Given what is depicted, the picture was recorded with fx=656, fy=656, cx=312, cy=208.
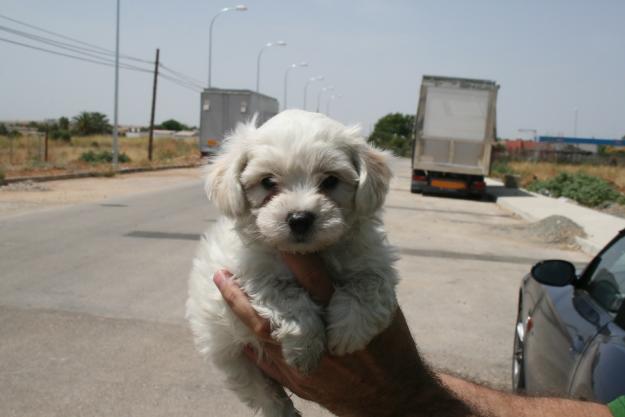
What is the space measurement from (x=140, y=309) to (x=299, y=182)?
510 cm

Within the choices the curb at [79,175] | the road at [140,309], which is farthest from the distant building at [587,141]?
the road at [140,309]

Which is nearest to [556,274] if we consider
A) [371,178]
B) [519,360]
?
[519,360]

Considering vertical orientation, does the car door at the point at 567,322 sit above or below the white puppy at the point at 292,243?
below

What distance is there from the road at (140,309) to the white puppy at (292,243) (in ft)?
1.77

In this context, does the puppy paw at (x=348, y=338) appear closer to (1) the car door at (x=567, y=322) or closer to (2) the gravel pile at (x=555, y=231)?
(1) the car door at (x=567, y=322)

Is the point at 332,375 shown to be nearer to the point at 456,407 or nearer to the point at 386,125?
the point at 456,407

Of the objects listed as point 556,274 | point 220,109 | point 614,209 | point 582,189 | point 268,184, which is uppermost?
point 220,109

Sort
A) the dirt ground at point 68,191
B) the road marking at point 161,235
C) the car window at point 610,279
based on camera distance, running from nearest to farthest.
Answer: the car window at point 610,279, the road marking at point 161,235, the dirt ground at point 68,191

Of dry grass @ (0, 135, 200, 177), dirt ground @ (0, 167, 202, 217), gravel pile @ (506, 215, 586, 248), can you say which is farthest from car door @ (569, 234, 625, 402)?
dry grass @ (0, 135, 200, 177)

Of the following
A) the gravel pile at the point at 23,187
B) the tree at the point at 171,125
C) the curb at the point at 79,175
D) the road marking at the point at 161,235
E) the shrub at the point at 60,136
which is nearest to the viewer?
the road marking at the point at 161,235

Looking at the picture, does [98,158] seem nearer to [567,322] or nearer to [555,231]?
[555,231]

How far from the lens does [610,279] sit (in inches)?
160

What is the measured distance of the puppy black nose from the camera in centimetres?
269

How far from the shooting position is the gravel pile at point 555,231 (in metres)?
15.5
